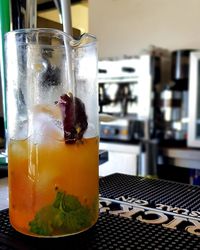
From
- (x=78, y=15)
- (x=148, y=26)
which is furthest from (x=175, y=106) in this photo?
(x=78, y=15)

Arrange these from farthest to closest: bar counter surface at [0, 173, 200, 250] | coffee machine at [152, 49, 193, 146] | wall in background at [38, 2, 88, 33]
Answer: coffee machine at [152, 49, 193, 146] → wall in background at [38, 2, 88, 33] → bar counter surface at [0, 173, 200, 250]

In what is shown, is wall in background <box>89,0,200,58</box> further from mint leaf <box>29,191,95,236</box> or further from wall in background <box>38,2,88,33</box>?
mint leaf <box>29,191,95,236</box>

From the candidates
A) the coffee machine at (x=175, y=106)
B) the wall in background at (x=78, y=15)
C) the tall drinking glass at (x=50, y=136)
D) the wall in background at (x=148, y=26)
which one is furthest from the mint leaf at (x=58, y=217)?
the wall in background at (x=148, y=26)

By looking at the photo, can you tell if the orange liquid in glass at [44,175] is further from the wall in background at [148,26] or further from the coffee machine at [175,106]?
the wall in background at [148,26]

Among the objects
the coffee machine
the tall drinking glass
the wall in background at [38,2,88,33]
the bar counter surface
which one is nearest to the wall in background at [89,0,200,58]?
the coffee machine

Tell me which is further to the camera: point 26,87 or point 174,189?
point 174,189

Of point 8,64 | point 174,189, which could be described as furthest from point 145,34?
point 8,64

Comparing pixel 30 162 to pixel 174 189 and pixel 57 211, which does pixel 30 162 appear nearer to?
pixel 57 211
